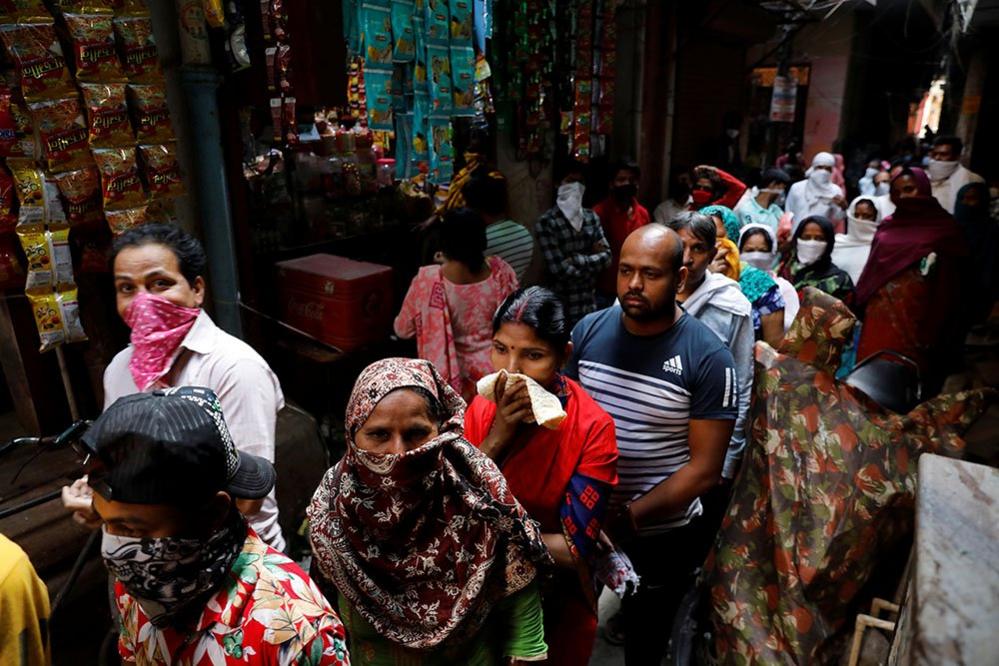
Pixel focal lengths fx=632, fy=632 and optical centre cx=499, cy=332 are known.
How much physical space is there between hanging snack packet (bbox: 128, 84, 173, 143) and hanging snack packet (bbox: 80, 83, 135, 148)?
0.07 meters

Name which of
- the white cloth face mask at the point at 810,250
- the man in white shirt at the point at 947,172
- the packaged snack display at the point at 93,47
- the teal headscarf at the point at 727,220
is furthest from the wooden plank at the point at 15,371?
the man in white shirt at the point at 947,172

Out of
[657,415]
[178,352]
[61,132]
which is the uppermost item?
[61,132]

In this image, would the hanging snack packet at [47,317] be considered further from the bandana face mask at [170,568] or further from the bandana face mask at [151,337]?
the bandana face mask at [170,568]

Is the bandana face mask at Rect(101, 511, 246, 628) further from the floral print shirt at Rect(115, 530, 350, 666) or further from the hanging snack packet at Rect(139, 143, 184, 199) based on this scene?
the hanging snack packet at Rect(139, 143, 184, 199)

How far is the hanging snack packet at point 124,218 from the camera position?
110 inches

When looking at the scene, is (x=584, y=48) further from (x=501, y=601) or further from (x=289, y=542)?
(x=501, y=601)

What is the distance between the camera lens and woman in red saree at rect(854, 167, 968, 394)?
14.7 ft

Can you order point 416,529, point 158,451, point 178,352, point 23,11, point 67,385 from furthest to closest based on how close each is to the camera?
point 67,385
point 23,11
point 178,352
point 416,529
point 158,451

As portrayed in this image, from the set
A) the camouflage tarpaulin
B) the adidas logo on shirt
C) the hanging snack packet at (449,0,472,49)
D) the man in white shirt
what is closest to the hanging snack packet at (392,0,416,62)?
the hanging snack packet at (449,0,472,49)

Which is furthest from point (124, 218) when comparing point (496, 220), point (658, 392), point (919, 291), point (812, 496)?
point (919, 291)

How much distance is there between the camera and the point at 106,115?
270cm

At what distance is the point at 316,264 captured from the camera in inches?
171

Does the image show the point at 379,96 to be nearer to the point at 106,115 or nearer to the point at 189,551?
the point at 106,115

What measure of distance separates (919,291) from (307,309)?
4255 mm
